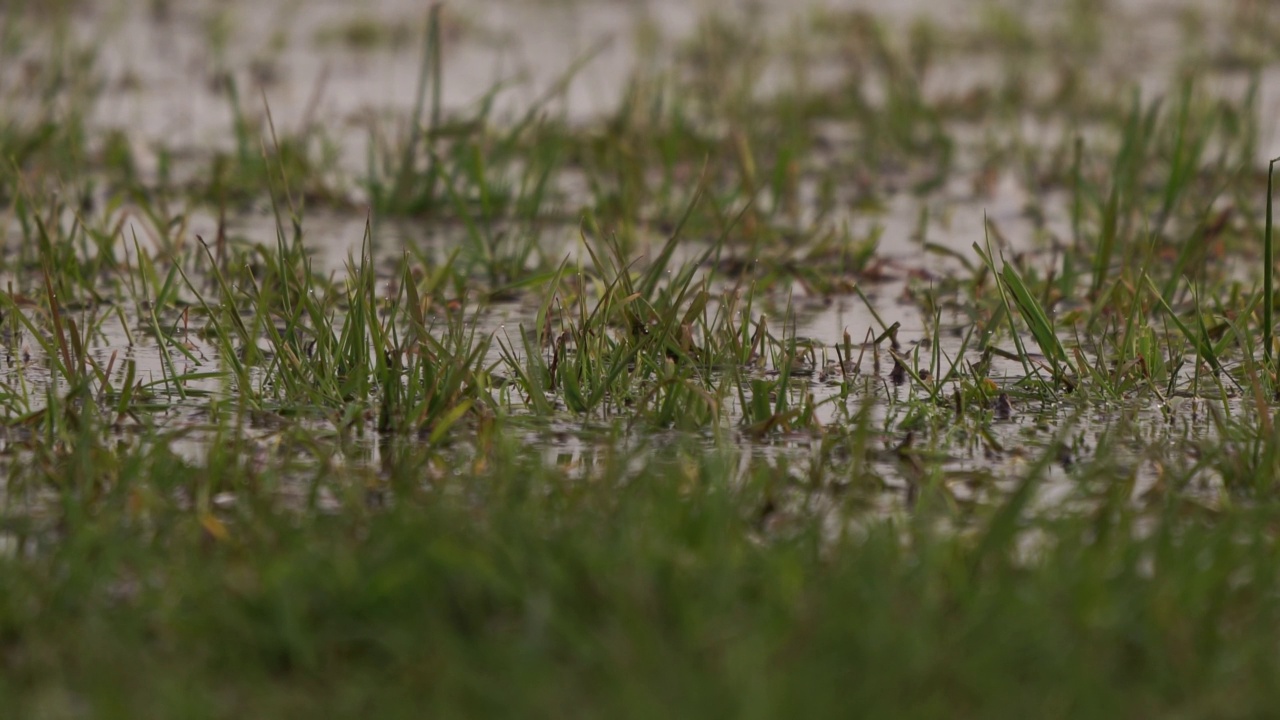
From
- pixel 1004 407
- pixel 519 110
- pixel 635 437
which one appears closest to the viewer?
pixel 635 437

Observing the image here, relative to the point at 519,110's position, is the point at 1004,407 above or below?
below

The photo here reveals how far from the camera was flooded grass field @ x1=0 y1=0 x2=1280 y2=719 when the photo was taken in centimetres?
175

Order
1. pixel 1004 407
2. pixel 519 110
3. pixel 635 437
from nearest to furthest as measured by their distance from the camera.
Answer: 1. pixel 635 437
2. pixel 1004 407
3. pixel 519 110

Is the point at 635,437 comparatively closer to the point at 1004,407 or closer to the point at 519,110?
the point at 1004,407

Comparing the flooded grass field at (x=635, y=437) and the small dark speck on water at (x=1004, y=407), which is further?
the small dark speck on water at (x=1004, y=407)

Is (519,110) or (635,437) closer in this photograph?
(635,437)

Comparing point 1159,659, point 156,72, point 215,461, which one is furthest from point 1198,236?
point 156,72

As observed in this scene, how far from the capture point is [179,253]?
369 cm

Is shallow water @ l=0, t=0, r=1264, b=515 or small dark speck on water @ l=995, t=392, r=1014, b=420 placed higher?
shallow water @ l=0, t=0, r=1264, b=515

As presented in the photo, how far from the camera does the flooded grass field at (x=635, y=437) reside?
5.75 feet

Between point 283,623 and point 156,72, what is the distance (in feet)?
15.5

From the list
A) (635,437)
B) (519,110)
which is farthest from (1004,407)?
(519,110)

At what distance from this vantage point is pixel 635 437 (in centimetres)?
253

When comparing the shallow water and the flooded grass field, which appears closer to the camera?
the flooded grass field
